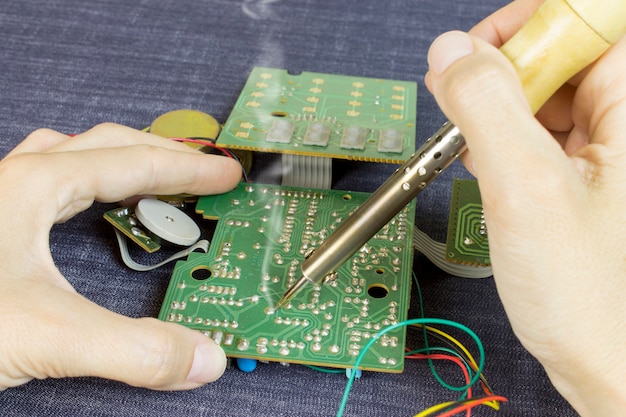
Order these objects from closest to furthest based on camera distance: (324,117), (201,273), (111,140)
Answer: (201,273) < (111,140) < (324,117)

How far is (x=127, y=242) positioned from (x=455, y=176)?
0.65m

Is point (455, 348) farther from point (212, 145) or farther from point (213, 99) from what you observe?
point (213, 99)

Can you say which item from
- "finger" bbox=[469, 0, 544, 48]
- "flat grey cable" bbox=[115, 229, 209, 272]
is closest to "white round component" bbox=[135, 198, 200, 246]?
"flat grey cable" bbox=[115, 229, 209, 272]

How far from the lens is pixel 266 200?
1.13m

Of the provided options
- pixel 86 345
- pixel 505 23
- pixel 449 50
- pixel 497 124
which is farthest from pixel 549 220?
pixel 86 345

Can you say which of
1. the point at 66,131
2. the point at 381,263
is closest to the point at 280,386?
the point at 381,263

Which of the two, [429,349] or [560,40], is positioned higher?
[560,40]

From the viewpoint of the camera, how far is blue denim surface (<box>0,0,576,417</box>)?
36.0 inches

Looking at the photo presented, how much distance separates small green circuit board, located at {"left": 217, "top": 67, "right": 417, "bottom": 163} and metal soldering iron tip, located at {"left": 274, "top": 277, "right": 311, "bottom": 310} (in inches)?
11.3

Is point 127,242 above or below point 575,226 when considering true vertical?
below

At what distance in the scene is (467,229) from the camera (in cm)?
106

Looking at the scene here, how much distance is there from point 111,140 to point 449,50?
A: 0.64 metres

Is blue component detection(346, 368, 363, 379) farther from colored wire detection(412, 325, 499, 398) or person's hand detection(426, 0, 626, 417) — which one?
person's hand detection(426, 0, 626, 417)

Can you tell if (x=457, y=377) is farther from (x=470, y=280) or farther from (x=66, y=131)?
(x=66, y=131)
